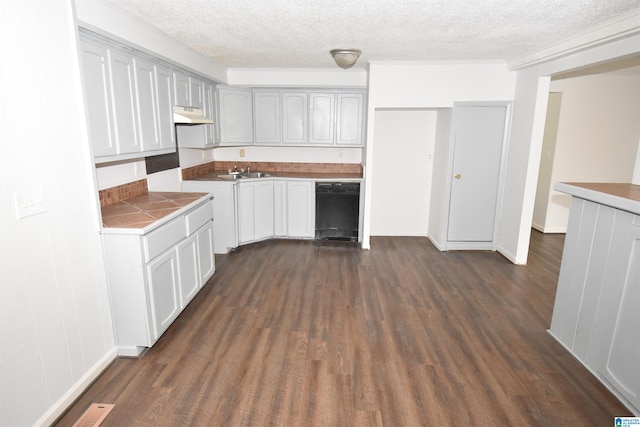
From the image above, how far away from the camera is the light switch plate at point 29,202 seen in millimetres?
1788

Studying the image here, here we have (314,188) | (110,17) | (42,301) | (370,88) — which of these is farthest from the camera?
(314,188)

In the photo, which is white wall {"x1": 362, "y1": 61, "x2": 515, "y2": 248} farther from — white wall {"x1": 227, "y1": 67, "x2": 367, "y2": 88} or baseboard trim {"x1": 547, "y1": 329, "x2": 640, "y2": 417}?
baseboard trim {"x1": 547, "y1": 329, "x2": 640, "y2": 417}

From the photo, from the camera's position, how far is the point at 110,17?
8.15ft

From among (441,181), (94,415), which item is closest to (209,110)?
(441,181)

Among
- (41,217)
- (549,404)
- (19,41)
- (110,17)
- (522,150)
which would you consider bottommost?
(549,404)

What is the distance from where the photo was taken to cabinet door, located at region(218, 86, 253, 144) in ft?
16.2

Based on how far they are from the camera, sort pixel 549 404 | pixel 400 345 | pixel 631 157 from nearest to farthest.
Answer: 1. pixel 549 404
2. pixel 400 345
3. pixel 631 157

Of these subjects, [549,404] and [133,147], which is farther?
[133,147]

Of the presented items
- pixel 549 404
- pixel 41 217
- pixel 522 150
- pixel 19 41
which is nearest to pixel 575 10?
pixel 522 150

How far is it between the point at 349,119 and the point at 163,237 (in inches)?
132

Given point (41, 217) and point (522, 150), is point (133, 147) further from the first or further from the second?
point (522, 150)

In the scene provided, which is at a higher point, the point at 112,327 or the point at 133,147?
the point at 133,147

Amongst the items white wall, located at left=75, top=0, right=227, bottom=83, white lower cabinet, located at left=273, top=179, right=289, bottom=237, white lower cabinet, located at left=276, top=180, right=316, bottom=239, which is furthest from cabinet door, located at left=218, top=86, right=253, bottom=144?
white lower cabinet, located at left=276, top=180, right=316, bottom=239

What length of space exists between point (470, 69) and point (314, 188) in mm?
2526
